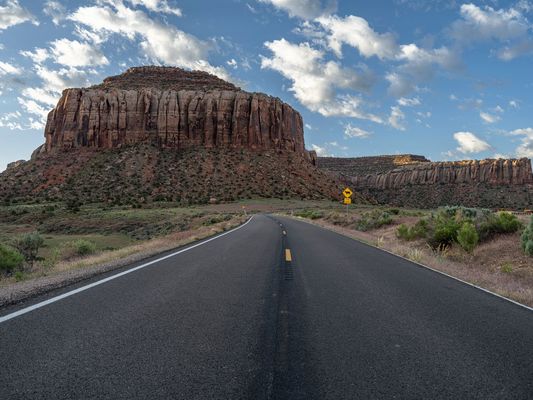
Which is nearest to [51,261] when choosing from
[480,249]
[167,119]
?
[480,249]

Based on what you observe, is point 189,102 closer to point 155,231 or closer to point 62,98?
point 62,98

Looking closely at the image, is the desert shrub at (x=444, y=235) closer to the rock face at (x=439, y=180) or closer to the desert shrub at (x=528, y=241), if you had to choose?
the desert shrub at (x=528, y=241)

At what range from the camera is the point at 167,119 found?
9219cm

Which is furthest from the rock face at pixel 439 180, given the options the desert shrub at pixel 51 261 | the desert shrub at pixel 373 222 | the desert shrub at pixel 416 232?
the desert shrub at pixel 51 261

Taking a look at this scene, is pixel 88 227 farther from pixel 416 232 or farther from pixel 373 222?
pixel 416 232

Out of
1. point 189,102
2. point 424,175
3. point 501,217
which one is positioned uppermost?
point 189,102

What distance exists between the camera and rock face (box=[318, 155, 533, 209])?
375 ft

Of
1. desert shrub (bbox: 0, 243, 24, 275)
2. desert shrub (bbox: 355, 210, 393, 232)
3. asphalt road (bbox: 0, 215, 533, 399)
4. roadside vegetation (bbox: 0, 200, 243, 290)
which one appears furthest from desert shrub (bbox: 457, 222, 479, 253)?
desert shrub (bbox: 0, 243, 24, 275)

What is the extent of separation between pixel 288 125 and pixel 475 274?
9755 cm

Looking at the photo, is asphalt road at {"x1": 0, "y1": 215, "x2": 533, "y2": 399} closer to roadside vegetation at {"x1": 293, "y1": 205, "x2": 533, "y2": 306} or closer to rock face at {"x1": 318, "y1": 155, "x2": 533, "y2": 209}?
roadside vegetation at {"x1": 293, "y1": 205, "x2": 533, "y2": 306}

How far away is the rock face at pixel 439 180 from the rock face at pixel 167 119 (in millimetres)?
47682

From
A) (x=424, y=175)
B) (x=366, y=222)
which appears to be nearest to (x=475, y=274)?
(x=366, y=222)

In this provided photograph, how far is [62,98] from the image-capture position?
99750mm

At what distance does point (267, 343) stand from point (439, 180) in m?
159
